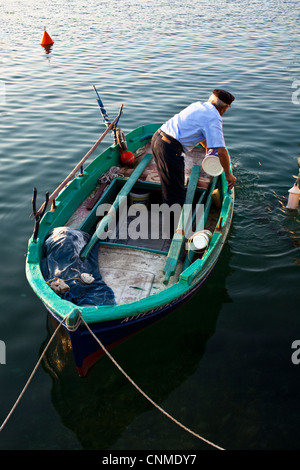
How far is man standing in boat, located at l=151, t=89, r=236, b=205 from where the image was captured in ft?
19.4

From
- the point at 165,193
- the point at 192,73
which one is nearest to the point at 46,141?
the point at 165,193

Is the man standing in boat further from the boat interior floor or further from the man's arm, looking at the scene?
the boat interior floor

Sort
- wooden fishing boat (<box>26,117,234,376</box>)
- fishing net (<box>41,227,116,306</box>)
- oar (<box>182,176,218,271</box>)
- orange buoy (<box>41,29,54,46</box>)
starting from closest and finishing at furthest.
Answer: wooden fishing boat (<box>26,117,234,376</box>)
fishing net (<box>41,227,116,306</box>)
oar (<box>182,176,218,271</box>)
orange buoy (<box>41,29,54,46</box>)

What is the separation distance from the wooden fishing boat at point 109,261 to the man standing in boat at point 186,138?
602 millimetres

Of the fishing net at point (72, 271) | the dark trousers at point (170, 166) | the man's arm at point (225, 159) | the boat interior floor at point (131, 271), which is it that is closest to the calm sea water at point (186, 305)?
the boat interior floor at point (131, 271)

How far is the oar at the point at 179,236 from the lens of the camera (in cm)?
571

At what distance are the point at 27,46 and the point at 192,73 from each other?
437 inches

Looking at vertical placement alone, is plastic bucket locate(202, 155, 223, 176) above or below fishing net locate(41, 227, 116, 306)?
above

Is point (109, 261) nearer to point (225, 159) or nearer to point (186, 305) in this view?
point (186, 305)

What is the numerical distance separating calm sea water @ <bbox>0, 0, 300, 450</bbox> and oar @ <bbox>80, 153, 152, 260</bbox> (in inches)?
54.1

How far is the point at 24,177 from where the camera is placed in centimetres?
1016

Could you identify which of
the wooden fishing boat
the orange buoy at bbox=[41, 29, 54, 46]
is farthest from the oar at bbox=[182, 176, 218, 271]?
the orange buoy at bbox=[41, 29, 54, 46]

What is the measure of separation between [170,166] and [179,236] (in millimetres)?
1207
